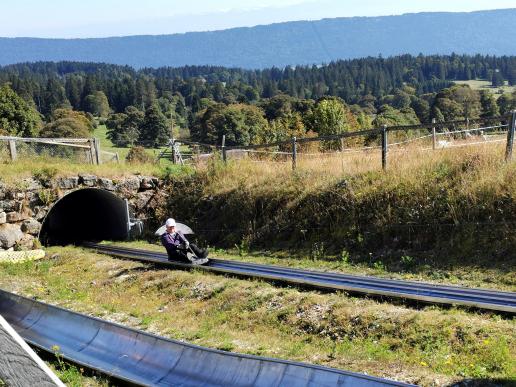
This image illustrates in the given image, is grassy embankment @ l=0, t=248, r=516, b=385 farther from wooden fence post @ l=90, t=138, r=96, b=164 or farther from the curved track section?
wooden fence post @ l=90, t=138, r=96, b=164

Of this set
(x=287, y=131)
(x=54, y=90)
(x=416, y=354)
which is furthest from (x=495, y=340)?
(x=54, y=90)

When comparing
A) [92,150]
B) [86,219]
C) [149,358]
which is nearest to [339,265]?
[149,358]

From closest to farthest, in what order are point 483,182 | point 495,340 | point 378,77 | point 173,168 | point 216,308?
1. point 495,340
2. point 216,308
3. point 483,182
4. point 173,168
5. point 378,77

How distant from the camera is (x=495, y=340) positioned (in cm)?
834

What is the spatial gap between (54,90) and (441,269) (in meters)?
147

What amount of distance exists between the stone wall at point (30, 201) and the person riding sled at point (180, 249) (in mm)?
6676

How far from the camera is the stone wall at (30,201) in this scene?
1909 centimetres

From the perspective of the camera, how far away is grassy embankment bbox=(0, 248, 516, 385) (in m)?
8.09

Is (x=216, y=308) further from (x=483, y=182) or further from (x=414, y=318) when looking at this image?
(x=483, y=182)

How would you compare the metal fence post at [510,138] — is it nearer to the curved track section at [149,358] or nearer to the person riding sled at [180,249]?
the person riding sled at [180,249]

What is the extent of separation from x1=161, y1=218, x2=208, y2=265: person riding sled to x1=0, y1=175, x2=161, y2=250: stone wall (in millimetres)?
6676

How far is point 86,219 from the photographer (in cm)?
2495

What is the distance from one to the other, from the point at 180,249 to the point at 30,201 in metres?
7.53

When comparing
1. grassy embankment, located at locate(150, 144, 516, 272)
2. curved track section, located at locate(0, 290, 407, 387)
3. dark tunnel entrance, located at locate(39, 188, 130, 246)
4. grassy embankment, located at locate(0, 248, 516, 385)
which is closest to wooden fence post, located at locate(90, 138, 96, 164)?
dark tunnel entrance, located at locate(39, 188, 130, 246)
